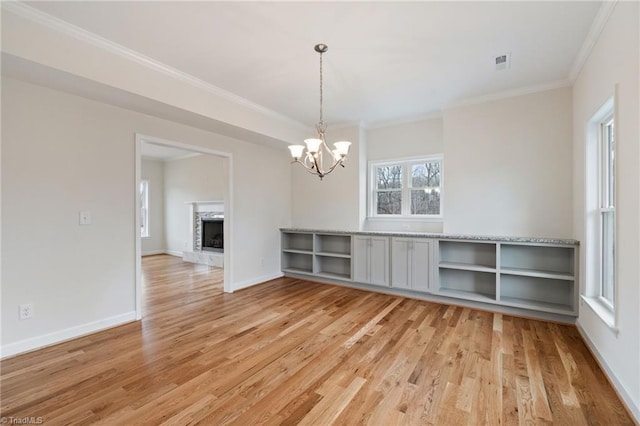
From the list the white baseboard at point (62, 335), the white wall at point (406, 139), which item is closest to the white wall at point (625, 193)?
the white wall at point (406, 139)

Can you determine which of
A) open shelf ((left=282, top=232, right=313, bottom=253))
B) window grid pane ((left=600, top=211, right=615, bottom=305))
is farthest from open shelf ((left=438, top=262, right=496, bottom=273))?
open shelf ((left=282, top=232, right=313, bottom=253))

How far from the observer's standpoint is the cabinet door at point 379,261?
4547mm

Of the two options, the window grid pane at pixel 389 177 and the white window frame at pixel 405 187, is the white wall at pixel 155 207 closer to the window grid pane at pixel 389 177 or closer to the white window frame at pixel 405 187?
the white window frame at pixel 405 187

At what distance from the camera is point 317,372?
7.69ft

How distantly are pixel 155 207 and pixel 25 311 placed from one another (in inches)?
240

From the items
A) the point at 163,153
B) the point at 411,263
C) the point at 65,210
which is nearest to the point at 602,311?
the point at 411,263

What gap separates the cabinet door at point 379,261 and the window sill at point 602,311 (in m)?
2.30

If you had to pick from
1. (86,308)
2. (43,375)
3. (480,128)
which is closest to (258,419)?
(43,375)

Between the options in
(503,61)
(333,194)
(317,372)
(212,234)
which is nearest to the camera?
(317,372)

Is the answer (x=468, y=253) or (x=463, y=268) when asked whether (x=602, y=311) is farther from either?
(x=468, y=253)

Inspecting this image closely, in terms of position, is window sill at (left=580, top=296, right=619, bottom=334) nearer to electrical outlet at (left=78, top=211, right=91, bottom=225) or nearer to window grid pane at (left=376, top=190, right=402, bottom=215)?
window grid pane at (left=376, top=190, right=402, bottom=215)

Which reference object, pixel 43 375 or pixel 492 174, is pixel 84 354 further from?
pixel 492 174

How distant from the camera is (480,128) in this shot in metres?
4.07

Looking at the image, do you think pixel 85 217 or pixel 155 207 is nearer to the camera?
pixel 85 217
